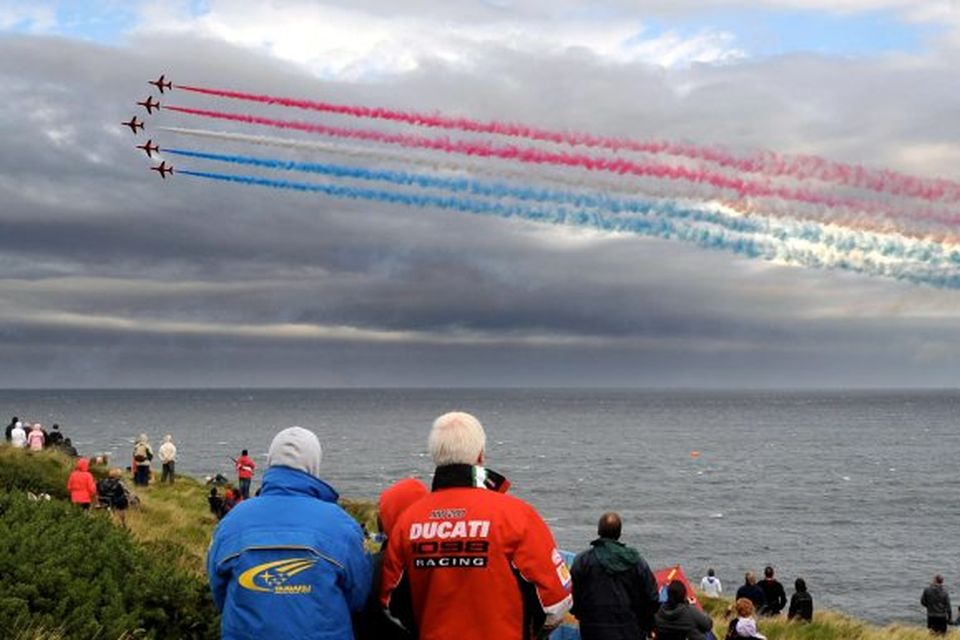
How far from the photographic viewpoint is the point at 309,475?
197 inches

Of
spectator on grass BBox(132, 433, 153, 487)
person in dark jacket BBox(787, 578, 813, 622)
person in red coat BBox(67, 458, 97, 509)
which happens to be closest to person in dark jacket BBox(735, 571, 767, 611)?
person in dark jacket BBox(787, 578, 813, 622)

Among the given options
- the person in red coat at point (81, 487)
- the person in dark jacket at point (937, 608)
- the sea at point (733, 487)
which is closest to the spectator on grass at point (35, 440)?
the person in red coat at point (81, 487)

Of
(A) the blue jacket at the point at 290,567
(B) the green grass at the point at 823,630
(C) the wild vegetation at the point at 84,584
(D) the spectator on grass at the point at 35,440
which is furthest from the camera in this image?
(D) the spectator on grass at the point at 35,440

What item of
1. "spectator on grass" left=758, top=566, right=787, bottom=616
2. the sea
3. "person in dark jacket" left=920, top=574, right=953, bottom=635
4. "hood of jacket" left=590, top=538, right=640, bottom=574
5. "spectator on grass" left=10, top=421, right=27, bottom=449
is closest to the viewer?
"hood of jacket" left=590, top=538, right=640, bottom=574

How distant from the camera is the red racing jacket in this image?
4.74 metres

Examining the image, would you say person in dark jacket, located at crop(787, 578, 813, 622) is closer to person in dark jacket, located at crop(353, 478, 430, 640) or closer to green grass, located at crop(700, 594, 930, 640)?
green grass, located at crop(700, 594, 930, 640)

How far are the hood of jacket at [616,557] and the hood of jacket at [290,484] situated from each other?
2943mm

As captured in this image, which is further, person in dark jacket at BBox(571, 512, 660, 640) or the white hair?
person in dark jacket at BBox(571, 512, 660, 640)

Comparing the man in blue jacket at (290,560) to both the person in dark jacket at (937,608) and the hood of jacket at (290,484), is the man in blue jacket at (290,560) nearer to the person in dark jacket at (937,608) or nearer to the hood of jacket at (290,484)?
the hood of jacket at (290,484)

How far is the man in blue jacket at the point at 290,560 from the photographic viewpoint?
4.73 metres

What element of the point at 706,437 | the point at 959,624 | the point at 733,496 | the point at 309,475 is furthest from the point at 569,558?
the point at 706,437

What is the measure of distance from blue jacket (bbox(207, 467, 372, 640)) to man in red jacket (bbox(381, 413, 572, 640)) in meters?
0.27

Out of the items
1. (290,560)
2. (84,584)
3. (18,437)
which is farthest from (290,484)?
(18,437)

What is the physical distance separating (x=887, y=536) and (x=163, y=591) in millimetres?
57956
